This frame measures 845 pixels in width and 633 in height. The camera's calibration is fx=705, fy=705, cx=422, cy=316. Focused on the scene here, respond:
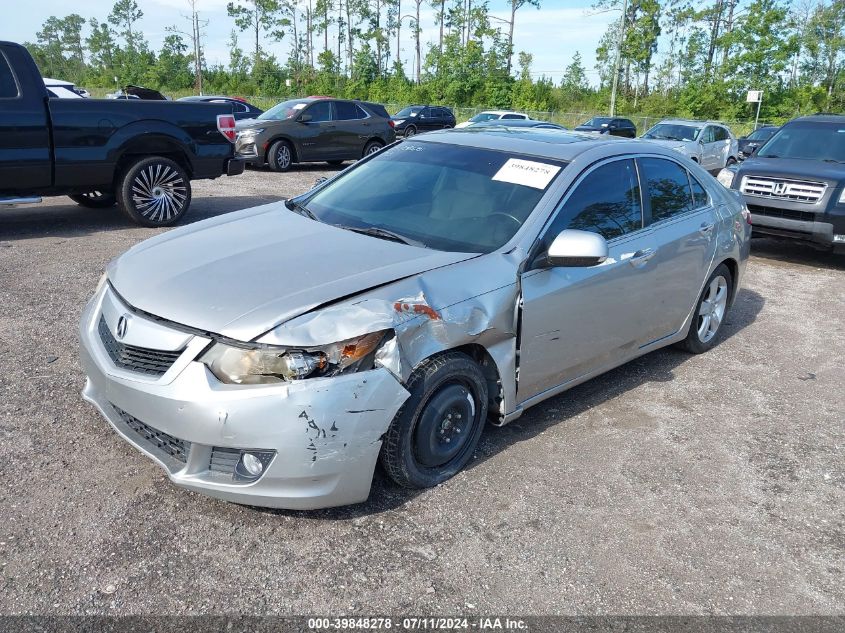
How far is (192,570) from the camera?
2.76 m

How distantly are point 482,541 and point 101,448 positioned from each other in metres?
1.97

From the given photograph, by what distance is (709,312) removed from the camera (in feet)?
18.0

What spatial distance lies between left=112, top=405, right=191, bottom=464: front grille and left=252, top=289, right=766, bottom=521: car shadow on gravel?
0.44 meters

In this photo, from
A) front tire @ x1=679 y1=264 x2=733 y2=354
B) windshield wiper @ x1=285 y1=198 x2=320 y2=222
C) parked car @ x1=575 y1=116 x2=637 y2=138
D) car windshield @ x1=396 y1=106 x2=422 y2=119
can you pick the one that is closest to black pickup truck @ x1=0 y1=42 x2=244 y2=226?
windshield wiper @ x1=285 y1=198 x2=320 y2=222

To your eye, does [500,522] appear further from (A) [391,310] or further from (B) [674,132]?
(B) [674,132]

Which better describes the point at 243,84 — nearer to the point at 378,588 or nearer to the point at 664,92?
the point at 664,92

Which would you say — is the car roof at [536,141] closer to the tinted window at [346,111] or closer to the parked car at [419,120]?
the tinted window at [346,111]

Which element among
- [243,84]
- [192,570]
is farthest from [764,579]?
[243,84]

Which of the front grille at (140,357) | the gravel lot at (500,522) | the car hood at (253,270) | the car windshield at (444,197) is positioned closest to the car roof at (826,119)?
the gravel lot at (500,522)

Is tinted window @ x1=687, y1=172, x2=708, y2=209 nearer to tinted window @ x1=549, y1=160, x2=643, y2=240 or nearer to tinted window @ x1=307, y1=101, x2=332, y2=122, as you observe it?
tinted window @ x1=549, y1=160, x2=643, y2=240

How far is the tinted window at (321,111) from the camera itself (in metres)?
16.0

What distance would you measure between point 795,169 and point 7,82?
9405 millimetres

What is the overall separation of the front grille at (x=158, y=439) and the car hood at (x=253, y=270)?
0.49 m

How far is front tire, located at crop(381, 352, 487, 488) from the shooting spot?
10.2ft
